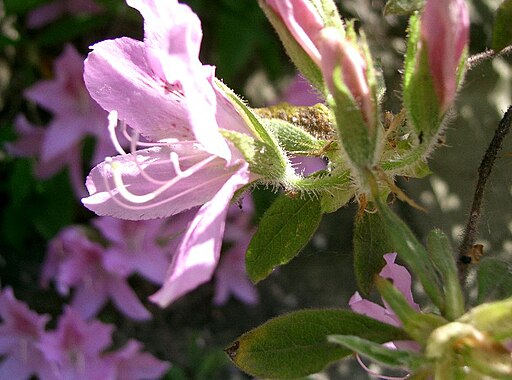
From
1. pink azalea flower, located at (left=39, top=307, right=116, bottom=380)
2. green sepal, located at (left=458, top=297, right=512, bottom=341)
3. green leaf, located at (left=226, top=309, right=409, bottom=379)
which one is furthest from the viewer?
pink azalea flower, located at (left=39, top=307, right=116, bottom=380)

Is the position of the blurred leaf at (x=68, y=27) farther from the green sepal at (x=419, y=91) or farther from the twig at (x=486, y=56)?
the green sepal at (x=419, y=91)

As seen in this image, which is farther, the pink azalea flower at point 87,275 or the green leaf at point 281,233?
the pink azalea flower at point 87,275

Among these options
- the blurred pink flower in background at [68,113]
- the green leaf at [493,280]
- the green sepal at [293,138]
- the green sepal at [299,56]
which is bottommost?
the blurred pink flower in background at [68,113]

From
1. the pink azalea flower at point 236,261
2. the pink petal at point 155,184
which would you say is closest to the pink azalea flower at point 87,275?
the pink azalea flower at point 236,261

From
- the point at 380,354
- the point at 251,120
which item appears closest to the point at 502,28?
the point at 251,120

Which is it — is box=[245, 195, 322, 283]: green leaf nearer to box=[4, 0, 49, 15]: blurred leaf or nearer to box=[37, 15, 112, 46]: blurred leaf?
box=[4, 0, 49, 15]: blurred leaf

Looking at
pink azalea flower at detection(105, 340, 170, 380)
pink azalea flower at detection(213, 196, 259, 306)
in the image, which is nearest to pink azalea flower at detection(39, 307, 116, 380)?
pink azalea flower at detection(105, 340, 170, 380)
